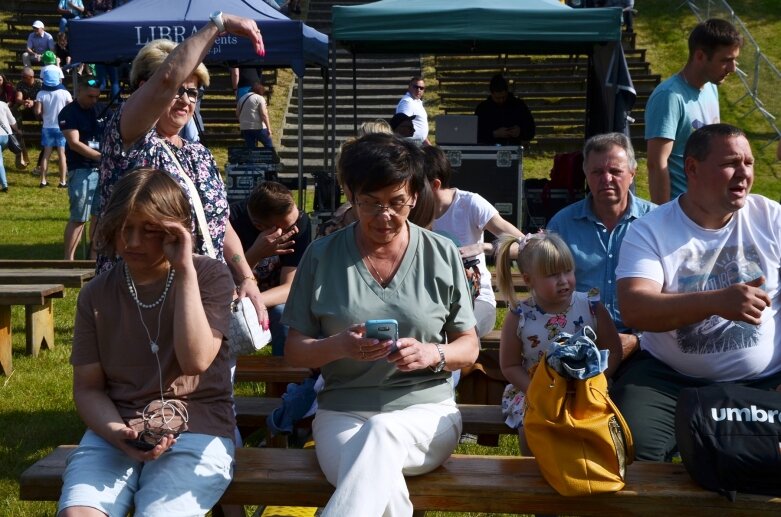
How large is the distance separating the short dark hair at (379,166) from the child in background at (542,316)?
0.72 m

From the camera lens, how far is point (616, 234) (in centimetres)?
446

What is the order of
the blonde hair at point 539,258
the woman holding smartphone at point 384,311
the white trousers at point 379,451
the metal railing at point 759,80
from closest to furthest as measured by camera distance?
the white trousers at point 379,451 → the woman holding smartphone at point 384,311 → the blonde hair at point 539,258 → the metal railing at point 759,80

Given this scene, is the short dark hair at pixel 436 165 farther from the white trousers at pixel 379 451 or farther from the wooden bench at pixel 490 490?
the wooden bench at pixel 490 490

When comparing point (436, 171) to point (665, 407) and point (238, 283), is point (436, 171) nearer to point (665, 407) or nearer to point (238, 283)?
point (238, 283)

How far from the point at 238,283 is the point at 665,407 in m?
1.70

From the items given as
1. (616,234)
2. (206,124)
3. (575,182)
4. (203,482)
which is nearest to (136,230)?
(203,482)

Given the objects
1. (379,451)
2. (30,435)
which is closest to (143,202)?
(379,451)

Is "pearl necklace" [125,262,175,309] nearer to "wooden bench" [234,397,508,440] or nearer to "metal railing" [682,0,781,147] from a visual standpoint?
"wooden bench" [234,397,508,440]

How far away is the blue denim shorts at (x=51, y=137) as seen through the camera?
15.9 meters

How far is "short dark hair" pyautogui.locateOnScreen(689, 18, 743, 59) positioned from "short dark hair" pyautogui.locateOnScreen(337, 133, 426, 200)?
2.57m

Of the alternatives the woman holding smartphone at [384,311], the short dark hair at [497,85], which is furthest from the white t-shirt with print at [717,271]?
the short dark hair at [497,85]

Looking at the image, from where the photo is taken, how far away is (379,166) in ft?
10.6

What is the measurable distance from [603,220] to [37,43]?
758 inches

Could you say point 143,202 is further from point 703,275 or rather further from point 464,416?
point 703,275
